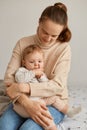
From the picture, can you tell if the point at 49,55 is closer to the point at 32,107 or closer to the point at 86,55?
the point at 32,107

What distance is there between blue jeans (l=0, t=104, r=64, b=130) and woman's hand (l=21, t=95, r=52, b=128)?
0.09 ft

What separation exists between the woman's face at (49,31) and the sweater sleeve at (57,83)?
0.37 feet

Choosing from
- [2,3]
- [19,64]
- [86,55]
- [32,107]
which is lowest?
[86,55]

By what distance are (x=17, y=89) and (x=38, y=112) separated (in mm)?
166

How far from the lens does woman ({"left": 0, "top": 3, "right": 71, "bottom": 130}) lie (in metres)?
1.30

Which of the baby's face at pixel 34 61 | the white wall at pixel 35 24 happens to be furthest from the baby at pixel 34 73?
the white wall at pixel 35 24

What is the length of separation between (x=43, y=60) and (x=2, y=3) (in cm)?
105

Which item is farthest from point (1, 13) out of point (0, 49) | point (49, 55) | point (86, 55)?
point (49, 55)

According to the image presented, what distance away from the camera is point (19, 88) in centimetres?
134

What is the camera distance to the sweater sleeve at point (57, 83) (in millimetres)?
1358

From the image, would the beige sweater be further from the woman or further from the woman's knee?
the woman's knee

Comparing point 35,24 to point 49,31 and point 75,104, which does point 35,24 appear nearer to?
point 75,104

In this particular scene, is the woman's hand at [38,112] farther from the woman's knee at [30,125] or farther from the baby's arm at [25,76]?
the baby's arm at [25,76]

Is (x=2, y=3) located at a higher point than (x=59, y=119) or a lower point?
higher
